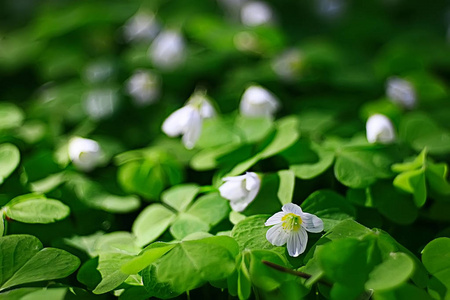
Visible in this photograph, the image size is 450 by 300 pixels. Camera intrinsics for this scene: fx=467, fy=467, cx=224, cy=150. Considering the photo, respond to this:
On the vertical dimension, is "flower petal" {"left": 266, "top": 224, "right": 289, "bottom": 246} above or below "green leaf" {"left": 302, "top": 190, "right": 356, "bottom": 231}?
above

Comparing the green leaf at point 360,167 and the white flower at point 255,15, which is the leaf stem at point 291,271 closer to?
the green leaf at point 360,167

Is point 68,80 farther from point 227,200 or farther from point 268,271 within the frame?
point 268,271

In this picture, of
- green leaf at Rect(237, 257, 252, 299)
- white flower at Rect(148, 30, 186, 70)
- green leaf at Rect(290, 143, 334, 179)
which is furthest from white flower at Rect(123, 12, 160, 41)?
green leaf at Rect(237, 257, 252, 299)

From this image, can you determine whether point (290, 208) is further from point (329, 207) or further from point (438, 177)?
point (438, 177)

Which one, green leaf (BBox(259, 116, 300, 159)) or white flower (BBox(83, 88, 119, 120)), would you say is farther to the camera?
white flower (BBox(83, 88, 119, 120))

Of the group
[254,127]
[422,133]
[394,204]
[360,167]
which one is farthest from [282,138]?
[422,133]

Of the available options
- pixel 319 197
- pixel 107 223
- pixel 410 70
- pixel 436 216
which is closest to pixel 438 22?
pixel 410 70

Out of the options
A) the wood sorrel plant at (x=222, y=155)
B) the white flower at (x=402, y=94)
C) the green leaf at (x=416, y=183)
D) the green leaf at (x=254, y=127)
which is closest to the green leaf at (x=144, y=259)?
the wood sorrel plant at (x=222, y=155)

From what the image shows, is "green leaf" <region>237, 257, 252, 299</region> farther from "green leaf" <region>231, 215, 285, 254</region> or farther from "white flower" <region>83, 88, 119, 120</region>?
"white flower" <region>83, 88, 119, 120</region>
